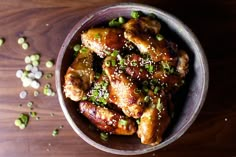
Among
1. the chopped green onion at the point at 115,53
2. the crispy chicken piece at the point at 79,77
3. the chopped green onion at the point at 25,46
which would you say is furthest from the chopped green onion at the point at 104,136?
the chopped green onion at the point at 25,46

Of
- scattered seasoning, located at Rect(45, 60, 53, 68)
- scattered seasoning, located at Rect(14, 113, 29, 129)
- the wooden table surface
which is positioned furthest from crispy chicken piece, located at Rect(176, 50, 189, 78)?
scattered seasoning, located at Rect(14, 113, 29, 129)

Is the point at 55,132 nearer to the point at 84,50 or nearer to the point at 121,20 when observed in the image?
the point at 84,50

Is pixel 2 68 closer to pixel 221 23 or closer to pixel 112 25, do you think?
pixel 112 25

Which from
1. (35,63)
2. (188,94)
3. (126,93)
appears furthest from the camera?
(35,63)

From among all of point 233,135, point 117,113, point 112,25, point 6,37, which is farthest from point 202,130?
point 6,37

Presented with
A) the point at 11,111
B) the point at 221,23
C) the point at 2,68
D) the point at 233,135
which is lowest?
the point at 233,135

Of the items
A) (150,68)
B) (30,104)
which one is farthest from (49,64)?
(150,68)
